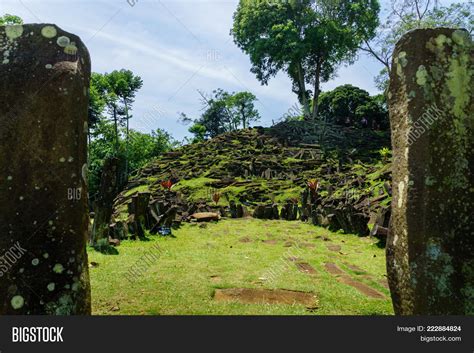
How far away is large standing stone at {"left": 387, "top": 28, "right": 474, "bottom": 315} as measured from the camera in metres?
3.10

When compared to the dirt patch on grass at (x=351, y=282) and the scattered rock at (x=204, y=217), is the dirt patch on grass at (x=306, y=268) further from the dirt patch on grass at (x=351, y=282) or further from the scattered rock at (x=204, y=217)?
the scattered rock at (x=204, y=217)

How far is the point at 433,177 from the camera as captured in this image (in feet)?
10.6

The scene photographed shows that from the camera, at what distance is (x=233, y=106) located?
227ft

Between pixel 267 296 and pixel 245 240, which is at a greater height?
pixel 245 240

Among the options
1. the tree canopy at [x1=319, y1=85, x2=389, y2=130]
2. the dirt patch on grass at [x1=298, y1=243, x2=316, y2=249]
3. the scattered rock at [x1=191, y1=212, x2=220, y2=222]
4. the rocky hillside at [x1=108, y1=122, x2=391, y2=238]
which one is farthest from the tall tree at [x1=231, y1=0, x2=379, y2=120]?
the dirt patch on grass at [x1=298, y1=243, x2=316, y2=249]

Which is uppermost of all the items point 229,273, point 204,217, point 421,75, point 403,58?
point 403,58

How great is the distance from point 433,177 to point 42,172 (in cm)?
353

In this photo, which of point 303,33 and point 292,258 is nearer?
point 292,258

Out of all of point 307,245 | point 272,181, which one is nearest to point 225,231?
point 307,245

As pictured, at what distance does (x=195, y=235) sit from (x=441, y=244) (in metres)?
8.35

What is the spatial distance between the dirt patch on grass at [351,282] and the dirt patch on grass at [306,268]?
1.01 ft

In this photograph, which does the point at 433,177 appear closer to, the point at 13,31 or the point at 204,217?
the point at 13,31

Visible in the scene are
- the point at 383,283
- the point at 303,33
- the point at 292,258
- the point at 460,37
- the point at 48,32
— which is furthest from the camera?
the point at 303,33

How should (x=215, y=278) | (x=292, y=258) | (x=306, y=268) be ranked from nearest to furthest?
1. (x=215, y=278)
2. (x=306, y=268)
3. (x=292, y=258)
